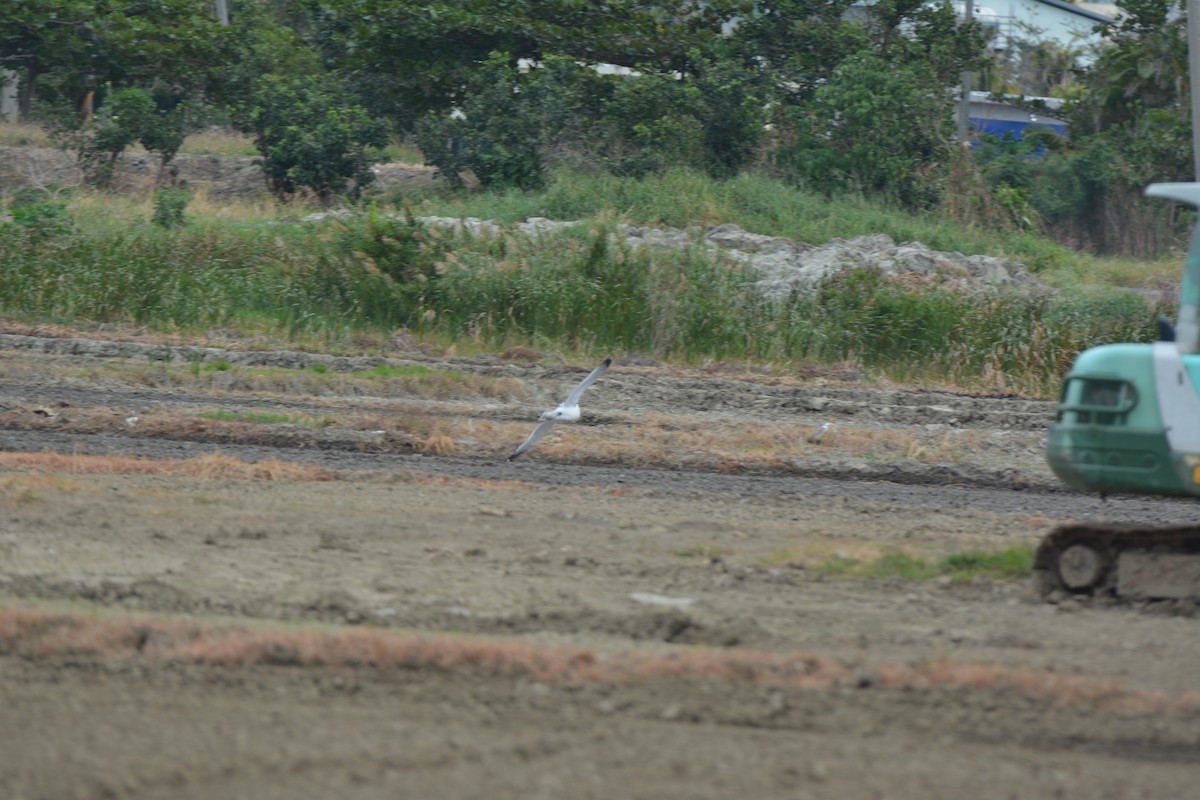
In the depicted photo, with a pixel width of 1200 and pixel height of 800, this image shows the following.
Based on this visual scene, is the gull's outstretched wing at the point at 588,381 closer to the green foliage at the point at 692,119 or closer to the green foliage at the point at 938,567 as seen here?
the green foliage at the point at 938,567

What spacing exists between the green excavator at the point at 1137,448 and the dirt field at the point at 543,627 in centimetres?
23

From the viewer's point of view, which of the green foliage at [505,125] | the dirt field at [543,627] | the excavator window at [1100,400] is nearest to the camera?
the dirt field at [543,627]

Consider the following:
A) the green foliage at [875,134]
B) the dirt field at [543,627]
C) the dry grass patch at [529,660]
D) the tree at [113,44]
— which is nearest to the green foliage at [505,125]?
the green foliage at [875,134]

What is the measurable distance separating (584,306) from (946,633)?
12089 mm

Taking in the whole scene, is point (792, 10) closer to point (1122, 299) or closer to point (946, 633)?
point (1122, 299)

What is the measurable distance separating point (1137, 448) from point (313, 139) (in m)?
24.3

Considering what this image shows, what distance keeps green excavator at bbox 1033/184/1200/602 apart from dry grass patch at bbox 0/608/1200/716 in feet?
4.54

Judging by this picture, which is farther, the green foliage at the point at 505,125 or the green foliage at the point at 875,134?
the green foliage at the point at 505,125

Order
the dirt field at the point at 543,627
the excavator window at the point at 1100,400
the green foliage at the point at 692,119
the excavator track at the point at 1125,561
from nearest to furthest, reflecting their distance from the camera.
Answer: the dirt field at the point at 543,627
the excavator window at the point at 1100,400
the excavator track at the point at 1125,561
the green foliage at the point at 692,119

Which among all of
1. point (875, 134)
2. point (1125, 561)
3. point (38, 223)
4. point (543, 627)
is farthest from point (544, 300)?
point (543, 627)

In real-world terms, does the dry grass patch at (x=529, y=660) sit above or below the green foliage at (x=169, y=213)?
below

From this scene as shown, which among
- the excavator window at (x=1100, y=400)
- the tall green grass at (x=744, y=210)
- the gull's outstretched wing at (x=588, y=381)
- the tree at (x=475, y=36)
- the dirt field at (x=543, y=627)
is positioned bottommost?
the dirt field at (x=543, y=627)

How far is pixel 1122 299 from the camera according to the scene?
18812mm

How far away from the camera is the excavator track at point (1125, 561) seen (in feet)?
23.7
